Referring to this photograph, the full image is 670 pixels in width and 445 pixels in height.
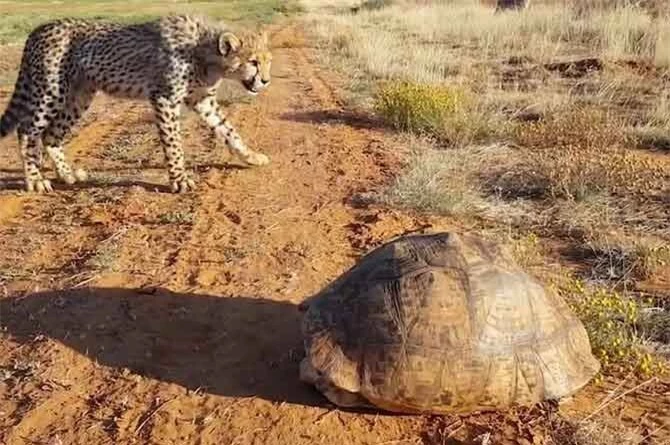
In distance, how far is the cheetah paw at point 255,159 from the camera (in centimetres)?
832

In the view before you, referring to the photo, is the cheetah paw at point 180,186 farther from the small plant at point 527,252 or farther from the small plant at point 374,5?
the small plant at point 374,5

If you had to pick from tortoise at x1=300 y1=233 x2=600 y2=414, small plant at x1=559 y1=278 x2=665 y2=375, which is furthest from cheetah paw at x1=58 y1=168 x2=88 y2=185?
small plant at x1=559 y1=278 x2=665 y2=375

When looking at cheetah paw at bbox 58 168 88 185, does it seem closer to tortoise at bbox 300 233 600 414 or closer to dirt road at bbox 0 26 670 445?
dirt road at bbox 0 26 670 445

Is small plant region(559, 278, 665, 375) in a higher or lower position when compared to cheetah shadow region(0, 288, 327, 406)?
higher

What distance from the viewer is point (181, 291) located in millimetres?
5332

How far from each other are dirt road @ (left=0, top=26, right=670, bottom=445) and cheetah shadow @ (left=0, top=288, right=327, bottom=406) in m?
0.01

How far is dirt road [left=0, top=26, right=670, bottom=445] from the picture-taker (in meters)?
3.99

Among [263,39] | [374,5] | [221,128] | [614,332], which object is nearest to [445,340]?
[614,332]

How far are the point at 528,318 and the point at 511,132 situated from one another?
17.9ft

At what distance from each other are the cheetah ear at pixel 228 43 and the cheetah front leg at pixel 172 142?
2.33 ft

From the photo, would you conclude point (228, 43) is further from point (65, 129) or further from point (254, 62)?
point (65, 129)

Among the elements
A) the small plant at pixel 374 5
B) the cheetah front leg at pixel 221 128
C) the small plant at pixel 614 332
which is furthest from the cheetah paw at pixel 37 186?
the small plant at pixel 374 5

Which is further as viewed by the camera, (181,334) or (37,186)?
(37,186)

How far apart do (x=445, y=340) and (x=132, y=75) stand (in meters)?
5.11
